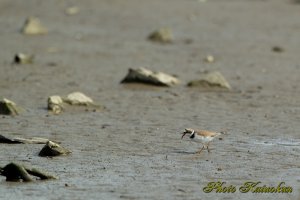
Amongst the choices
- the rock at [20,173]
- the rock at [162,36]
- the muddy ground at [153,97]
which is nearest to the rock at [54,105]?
the muddy ground at [153,97]

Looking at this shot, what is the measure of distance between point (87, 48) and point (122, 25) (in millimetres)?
2775

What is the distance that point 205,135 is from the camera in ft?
30.0

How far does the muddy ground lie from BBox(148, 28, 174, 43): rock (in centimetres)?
22

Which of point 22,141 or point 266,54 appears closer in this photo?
point 22,141

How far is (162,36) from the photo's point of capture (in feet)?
62.2

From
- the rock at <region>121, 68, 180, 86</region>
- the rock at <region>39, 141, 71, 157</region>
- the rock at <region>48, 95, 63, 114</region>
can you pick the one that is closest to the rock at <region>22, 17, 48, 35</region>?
the rock at <region>121, 68, 180, 86</region>

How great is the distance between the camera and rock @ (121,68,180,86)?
13641 millimetres

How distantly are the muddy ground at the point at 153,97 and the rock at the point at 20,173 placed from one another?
103 mm

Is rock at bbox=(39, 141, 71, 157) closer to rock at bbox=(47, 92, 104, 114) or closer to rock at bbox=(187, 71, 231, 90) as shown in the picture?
rock at bbox=(47, 92, 104, 114)

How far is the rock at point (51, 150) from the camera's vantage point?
912 centimetres

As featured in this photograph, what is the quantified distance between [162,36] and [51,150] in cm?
1007

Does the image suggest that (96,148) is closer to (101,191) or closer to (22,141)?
(22,141)

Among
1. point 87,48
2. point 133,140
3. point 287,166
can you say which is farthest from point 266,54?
point 287,166

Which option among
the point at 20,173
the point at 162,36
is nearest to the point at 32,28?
the point at 162,36
